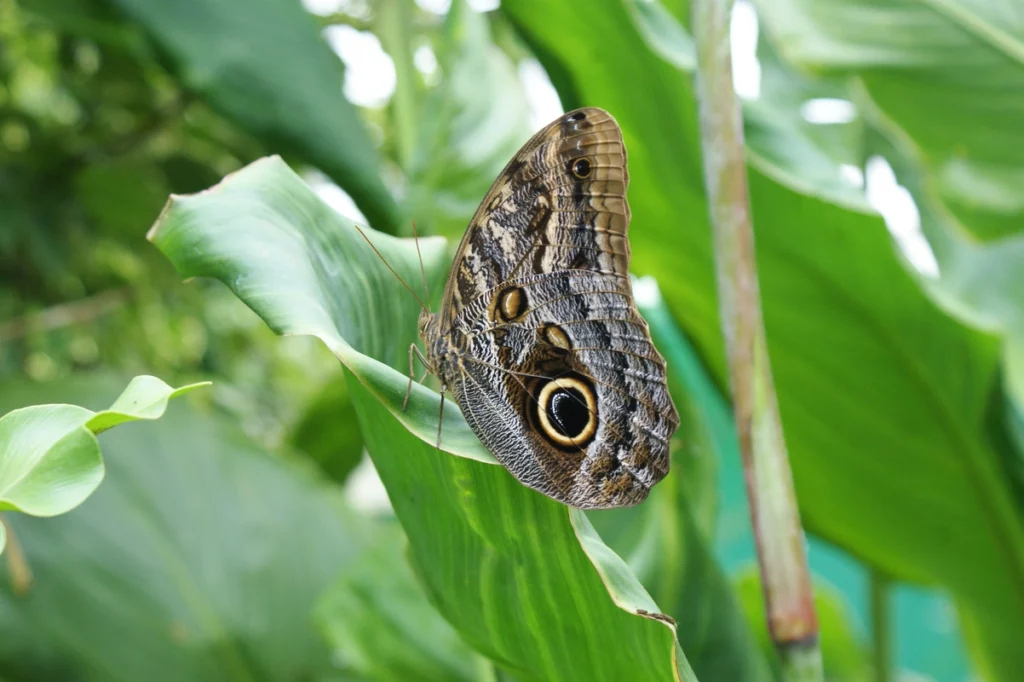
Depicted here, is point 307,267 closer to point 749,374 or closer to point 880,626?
point 749,374

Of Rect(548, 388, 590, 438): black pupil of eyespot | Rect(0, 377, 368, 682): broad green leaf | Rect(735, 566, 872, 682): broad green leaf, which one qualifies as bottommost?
Rect(735, 566, 872, 682): broad green leaf

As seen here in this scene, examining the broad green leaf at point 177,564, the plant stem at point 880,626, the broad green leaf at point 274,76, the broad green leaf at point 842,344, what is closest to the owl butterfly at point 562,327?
the broad green leaf at point 842,344

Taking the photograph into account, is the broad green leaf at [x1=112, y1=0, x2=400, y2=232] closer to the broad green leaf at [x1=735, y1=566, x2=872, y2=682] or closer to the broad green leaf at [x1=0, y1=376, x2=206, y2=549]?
the broad green leaf at [x1=0, y1=376, x2=206, y2=549]

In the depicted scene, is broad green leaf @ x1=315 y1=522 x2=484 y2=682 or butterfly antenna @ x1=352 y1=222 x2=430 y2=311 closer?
butterfly antenna @ x1=352 y1=222 x2=430 y2=311

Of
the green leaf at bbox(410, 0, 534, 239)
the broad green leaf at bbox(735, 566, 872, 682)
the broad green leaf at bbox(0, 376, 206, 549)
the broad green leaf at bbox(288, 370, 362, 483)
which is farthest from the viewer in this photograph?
the broad green leaf at bbox(288, 370, 362, 483)

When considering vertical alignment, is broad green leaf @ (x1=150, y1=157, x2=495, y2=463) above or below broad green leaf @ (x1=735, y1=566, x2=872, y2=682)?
above

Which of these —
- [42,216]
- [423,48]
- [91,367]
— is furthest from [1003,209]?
[91,367]

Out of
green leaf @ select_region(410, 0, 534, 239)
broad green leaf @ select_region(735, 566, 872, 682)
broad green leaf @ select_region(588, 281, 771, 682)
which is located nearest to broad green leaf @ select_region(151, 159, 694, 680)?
broad green leaf @ select_region(588, 281, 771, 682)
